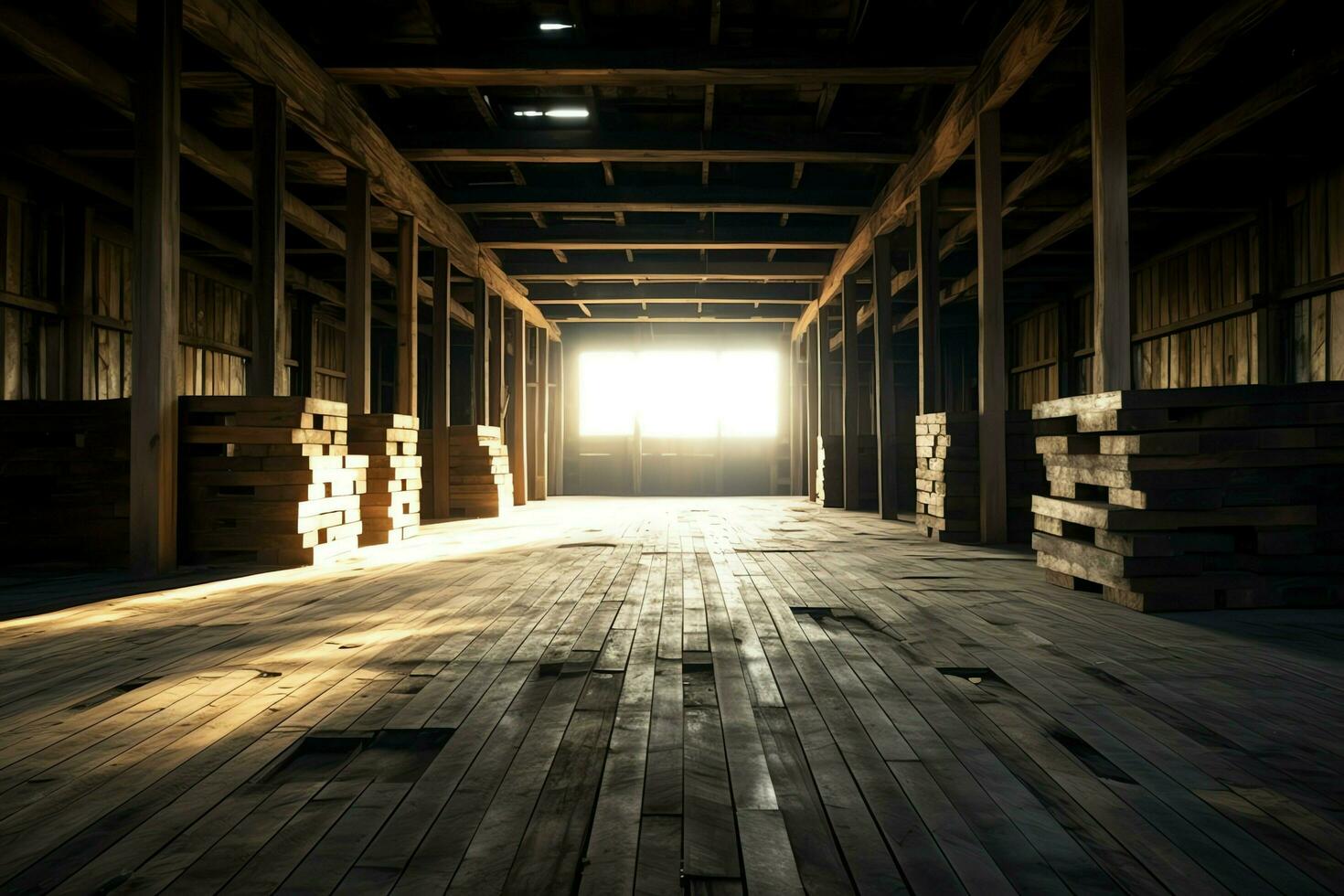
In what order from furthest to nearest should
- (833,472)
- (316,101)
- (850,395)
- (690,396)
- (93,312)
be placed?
(690,396) < (833,472) < (850,395) < (93,312) < (316,101)

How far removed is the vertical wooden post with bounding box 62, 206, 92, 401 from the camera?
10491 millimetres

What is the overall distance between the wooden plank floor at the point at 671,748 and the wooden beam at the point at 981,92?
14.6 feet

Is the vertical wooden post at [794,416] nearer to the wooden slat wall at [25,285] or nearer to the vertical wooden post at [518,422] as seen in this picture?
the vertical wooden post at [518,422]

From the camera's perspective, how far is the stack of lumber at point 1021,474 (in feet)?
25.8

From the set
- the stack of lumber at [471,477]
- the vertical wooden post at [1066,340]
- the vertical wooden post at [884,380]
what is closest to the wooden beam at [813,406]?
the vertical wooden post at [1066,340]

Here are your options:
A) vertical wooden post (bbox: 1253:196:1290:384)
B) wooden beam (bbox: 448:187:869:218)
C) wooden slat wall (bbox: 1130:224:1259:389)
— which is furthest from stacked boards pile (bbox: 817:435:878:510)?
vertical wooden post (bbox: 1253:196:1290:384)

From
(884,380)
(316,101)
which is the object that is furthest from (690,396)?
(316,101)

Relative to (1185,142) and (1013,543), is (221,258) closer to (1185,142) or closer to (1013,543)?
(1013,543)

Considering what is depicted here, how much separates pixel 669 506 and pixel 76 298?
10.1 meters

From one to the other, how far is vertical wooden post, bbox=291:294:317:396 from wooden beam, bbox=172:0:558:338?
20.1 feet

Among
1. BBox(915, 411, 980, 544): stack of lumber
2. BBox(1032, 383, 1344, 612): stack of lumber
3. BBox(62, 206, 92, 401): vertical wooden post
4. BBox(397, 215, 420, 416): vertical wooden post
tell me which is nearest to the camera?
BBox(1032, 383, 1344, 612): stack of lumber

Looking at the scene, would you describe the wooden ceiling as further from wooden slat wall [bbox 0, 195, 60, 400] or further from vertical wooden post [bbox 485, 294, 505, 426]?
vertical wooden post [bbox 485, 294, 505, 426]

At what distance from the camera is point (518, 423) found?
17.5 m

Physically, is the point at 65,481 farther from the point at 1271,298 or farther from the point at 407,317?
the point at 1271,298
